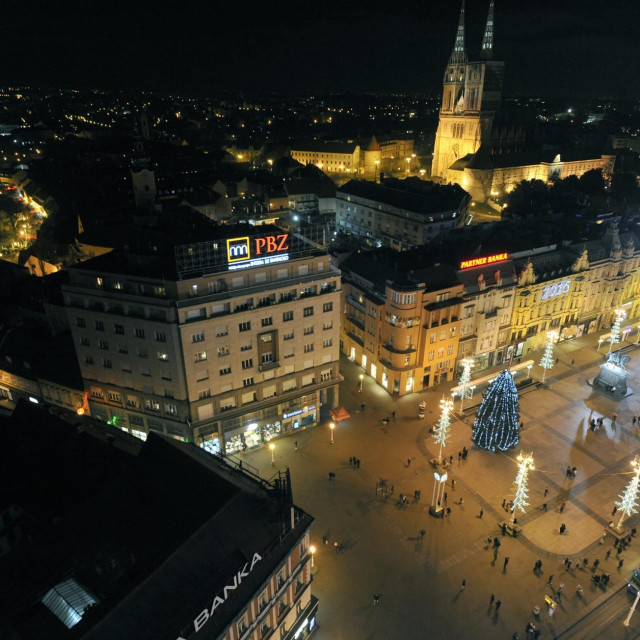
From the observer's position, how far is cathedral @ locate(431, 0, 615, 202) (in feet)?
547

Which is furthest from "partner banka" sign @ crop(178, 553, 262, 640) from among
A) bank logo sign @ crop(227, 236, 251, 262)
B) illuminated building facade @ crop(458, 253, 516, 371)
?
illuminated building facade @ crop(458, 253, 516, 371)

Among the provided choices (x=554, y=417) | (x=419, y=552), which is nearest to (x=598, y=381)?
(x=554, y=417)

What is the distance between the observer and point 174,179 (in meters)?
139

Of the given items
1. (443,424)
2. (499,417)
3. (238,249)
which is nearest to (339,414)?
(443,424)

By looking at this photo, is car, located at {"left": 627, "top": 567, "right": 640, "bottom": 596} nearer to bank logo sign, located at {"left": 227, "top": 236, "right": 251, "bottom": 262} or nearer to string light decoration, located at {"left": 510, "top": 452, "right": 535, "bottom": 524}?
string light decoration, located at {"left": 510, "top": 452, "right": 535, "bottom": 524}

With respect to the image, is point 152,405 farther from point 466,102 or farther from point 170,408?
point 466,102

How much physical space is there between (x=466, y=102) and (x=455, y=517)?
17213 cm

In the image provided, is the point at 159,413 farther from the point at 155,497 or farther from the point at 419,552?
the point at 419,552

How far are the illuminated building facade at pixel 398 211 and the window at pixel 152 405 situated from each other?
79.2 metres

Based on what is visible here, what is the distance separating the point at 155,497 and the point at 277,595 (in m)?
10.7

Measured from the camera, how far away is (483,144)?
598 ft

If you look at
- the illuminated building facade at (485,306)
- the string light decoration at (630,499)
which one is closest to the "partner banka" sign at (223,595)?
the string light decoration at (630,499)

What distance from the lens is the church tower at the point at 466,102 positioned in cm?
17912

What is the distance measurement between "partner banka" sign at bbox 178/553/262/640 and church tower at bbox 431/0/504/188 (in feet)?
545
